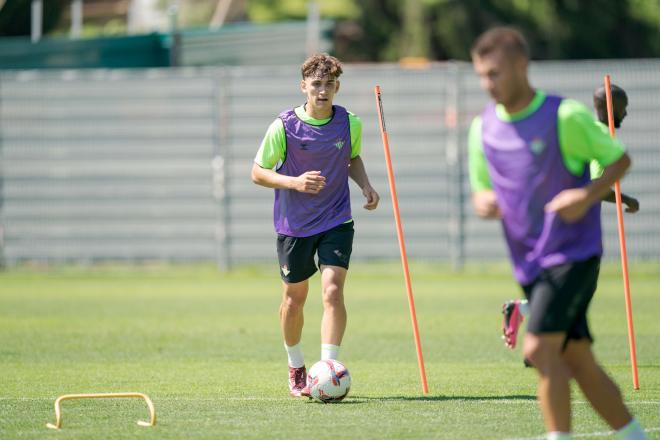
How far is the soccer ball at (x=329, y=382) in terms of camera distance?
8.99 m

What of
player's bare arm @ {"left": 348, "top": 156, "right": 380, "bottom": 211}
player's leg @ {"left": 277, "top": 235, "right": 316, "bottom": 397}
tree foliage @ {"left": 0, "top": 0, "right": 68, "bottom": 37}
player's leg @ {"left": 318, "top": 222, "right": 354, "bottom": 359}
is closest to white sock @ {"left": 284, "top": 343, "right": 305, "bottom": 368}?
player's leg @ {"left": 277, "top": 235, "right": 316, "bottom": 397}

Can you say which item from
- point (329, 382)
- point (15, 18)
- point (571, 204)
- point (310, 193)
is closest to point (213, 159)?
point (15, 18)

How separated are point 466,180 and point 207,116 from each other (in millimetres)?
5132

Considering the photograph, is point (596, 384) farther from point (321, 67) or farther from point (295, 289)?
point (321, 67)

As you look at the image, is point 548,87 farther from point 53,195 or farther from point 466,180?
point 53,195

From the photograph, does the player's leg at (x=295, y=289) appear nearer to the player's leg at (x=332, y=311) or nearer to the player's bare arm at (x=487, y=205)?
the player's leg at (x=332, y=311)

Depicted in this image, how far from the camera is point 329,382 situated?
898cm

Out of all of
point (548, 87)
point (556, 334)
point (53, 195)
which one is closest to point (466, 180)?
point (548, 87)

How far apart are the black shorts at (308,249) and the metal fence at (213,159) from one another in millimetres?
14133

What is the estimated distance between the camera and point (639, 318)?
1541cm

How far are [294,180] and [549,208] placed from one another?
3269mm

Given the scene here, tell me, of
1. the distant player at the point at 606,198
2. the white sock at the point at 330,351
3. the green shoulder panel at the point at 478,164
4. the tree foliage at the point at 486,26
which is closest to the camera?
the green shoulder panel at the point at 478,164

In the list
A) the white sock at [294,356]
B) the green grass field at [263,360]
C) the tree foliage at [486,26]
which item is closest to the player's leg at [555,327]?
the green grass field at [263,360]

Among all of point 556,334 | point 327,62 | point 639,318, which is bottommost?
point 639,318
